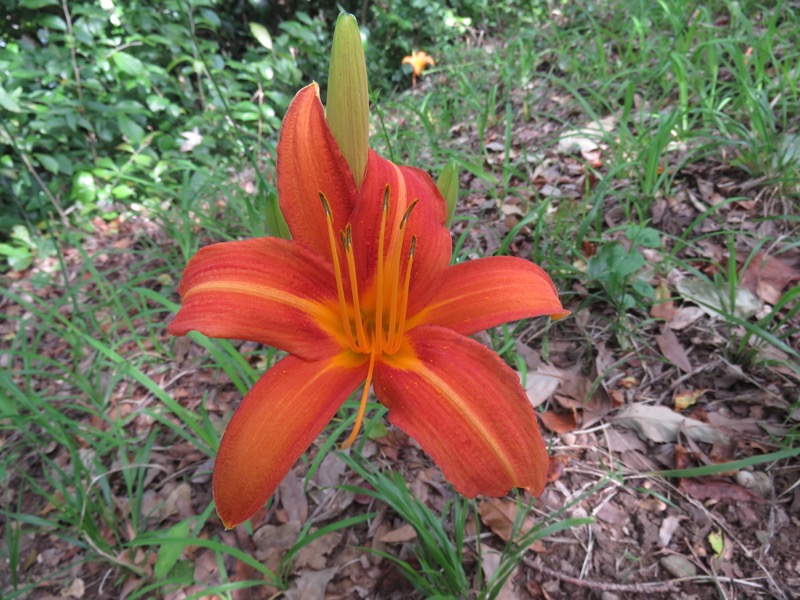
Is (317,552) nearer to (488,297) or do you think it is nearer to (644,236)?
(488,297)

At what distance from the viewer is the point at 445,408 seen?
2.41 feet

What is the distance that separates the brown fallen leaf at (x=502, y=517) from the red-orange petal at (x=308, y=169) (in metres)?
0.87

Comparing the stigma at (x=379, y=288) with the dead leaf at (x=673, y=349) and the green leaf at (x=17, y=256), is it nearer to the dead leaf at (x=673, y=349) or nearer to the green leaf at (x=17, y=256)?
the dead leaf at (x=673, y=349)

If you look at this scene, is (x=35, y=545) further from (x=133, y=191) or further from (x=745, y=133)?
(x=745, y=133)

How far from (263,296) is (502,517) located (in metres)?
0.90

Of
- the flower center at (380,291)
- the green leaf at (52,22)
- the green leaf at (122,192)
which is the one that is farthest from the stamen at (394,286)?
the green leaf at (52,22)

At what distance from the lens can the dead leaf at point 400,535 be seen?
49.4 inches

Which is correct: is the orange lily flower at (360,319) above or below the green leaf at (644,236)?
above

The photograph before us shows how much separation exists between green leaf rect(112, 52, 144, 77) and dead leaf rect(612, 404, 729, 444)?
12.6 feet

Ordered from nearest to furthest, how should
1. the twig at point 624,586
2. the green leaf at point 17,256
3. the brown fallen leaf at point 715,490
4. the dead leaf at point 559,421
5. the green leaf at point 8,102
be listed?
the twig at point 624,586
the brown fallen leaf at point 715,490
the dead leaf at point 559,421
the green leaf at point 8,102
the green leaf at point 17,256

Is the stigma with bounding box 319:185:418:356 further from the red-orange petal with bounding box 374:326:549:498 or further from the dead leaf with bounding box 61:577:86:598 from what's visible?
the dead leaf with bounding box 61:577:86:598

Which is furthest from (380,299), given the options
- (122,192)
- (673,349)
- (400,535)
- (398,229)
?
(122,192)

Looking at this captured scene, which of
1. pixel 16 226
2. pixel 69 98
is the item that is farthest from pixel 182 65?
pixel 16 226

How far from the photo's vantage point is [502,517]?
1.25 m
